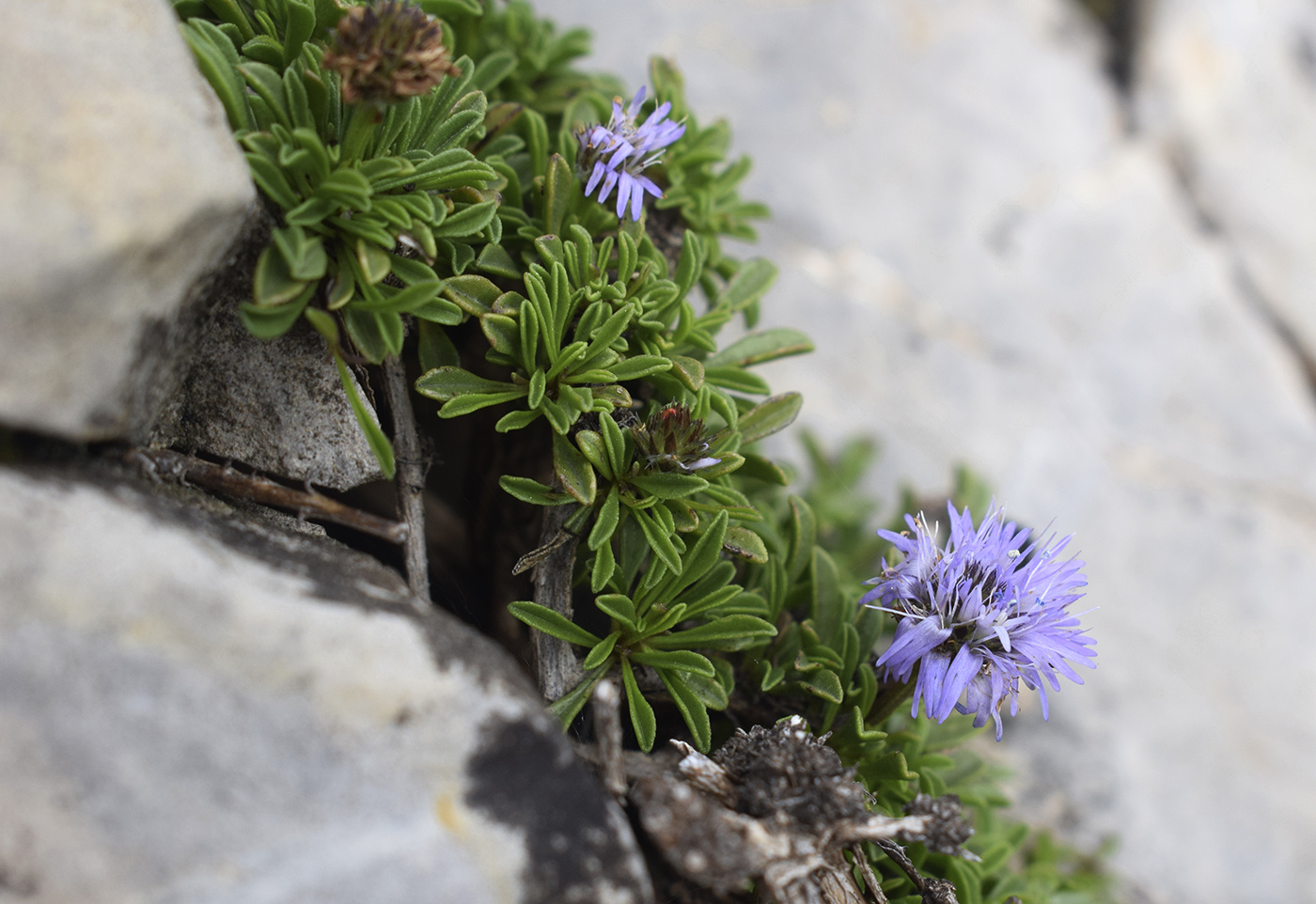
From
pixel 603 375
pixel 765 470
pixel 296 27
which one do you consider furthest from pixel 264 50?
pixel 765 470

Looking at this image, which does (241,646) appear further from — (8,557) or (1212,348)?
(1212,348)

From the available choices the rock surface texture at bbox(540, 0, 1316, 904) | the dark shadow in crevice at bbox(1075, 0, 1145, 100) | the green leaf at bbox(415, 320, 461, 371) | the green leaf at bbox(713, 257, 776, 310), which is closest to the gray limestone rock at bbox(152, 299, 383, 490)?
the green leaf at bbox(415, 320, 461, 371)

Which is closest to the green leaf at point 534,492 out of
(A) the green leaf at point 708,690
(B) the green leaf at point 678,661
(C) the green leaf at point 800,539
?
(B) the green leaf at point 678,661

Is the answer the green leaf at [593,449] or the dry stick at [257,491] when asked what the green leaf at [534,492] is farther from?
the dry stick at [257,491]

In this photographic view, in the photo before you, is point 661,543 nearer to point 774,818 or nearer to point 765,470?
point 765,470

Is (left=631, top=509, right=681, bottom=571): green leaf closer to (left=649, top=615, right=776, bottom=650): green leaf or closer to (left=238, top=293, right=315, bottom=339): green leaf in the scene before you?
(left=649, top=615, right=776, bottom=650): green leaf

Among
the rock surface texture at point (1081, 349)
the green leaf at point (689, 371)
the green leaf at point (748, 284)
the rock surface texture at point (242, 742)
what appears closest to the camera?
the rock surface texture at point (242, 742)
